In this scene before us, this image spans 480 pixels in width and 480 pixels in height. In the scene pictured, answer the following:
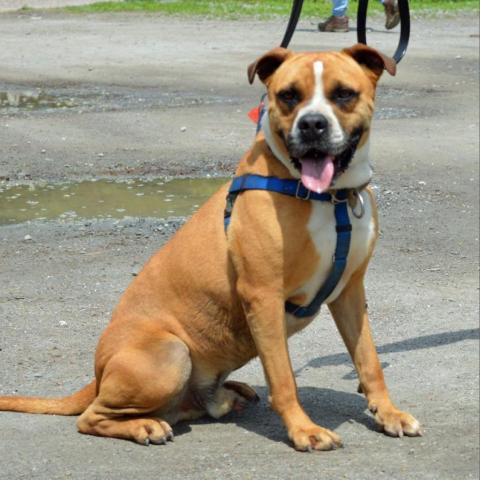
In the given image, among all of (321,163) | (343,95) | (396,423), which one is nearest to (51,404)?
(396,423)

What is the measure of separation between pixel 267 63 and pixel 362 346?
4.28 feet

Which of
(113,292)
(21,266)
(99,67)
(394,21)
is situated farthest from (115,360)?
(394,21)

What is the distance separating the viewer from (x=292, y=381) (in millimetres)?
5336

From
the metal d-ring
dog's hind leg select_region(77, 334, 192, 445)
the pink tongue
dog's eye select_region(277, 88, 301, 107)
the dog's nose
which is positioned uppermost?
dog's eye select_region(277, 88, 301, 107)

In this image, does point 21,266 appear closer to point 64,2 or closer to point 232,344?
point 232,344

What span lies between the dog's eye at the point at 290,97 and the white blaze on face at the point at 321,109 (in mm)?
67

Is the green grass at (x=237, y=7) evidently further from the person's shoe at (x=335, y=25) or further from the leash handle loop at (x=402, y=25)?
the leash handle loop at (x=402, y=25)

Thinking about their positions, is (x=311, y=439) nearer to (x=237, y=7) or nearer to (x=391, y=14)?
(x=391, y=14)

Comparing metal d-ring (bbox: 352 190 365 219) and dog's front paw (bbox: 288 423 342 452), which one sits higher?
metal d-ring (bbox: 352 190 365 219)

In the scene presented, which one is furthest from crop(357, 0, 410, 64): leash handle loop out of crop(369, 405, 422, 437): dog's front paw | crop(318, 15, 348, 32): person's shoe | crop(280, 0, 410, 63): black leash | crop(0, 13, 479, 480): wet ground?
crop(318, 15, 348, 32): person's shoe

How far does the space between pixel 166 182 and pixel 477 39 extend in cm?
1068

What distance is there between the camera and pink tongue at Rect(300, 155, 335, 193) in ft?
16.8

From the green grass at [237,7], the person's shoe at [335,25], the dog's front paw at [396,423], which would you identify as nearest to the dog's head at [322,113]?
the dog's front paw at [396,423]

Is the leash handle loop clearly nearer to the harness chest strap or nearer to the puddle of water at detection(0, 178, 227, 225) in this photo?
the harness chest strap
